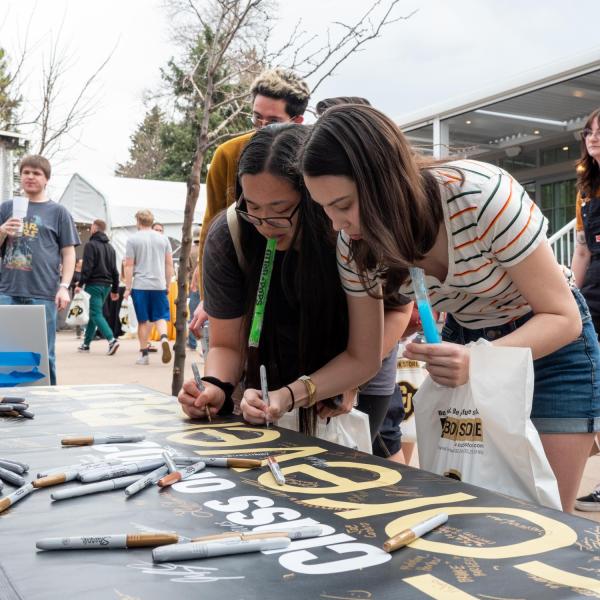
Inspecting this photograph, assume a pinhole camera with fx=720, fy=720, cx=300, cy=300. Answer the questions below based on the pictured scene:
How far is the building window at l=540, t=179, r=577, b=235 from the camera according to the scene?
1143 cm

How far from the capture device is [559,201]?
11.6 meters

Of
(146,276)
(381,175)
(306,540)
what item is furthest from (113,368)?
(306,540)

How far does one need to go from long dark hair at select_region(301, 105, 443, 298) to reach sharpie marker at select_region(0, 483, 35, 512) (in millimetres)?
784

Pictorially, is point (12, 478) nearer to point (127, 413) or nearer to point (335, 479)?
point (335, 479)

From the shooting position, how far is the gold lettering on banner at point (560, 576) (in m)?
0.79

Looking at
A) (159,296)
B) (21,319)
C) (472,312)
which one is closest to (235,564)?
(472,312)

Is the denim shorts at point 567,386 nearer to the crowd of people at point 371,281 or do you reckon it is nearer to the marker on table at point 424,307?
the crowd of people at point 371,281

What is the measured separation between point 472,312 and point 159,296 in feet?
23.5

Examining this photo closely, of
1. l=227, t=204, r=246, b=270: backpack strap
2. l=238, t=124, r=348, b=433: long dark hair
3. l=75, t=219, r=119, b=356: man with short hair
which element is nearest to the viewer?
l=238, t=124, r=348, b=433: long dark hair

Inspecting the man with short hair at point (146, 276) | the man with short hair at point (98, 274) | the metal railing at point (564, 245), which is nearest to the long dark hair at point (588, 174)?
the metal railing at point (564, 245)

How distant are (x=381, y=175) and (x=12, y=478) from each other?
90 centimetres

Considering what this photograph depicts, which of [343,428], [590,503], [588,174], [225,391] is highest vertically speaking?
[588,174]

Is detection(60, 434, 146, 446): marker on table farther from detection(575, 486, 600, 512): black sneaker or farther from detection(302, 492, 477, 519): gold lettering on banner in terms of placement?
detection(575, 486, 600, 512): black sneaker

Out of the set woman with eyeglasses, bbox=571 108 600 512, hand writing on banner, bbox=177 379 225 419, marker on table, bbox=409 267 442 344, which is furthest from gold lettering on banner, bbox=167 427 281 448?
woman with eyeglasses, bbox=571 108 600 512
